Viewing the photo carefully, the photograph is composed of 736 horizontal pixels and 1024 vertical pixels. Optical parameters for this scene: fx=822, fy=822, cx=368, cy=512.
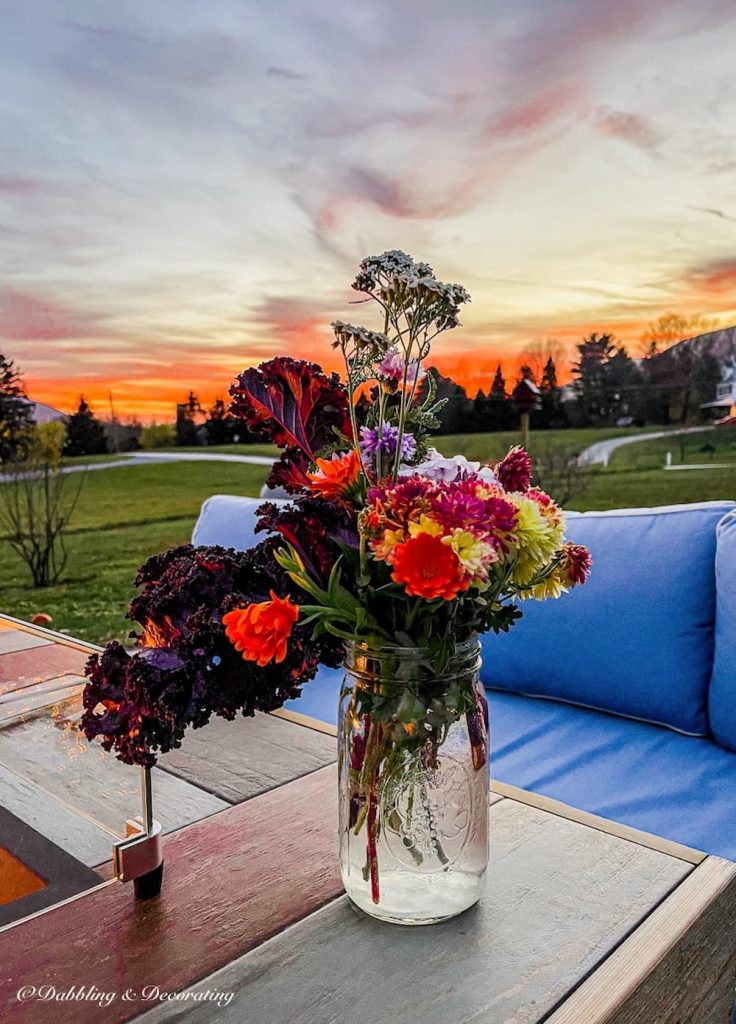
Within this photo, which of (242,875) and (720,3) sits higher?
(720,3)

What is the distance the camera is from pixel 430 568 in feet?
1.90

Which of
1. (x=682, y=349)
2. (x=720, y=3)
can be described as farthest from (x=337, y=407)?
(x=682, y=349)

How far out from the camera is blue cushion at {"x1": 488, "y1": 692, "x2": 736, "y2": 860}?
49.3 inches

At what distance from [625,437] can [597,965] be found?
128 inches

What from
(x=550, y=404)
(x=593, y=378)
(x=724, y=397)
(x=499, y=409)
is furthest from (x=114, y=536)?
(x=724, y=397)

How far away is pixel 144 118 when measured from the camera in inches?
128

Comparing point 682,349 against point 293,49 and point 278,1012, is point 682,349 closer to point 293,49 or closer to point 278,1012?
point 293,49

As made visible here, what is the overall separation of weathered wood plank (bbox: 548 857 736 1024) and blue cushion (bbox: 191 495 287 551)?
1509 mm

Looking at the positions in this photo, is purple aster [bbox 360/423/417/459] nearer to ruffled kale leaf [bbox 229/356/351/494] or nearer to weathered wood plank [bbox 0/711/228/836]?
ruffled kale leaf [bbox 229/356/351/494]

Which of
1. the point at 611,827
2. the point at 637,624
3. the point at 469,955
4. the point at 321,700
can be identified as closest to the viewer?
the point at 469,955

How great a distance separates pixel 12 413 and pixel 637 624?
3.21 m

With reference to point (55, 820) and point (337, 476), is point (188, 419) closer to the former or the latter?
point (55, 820)

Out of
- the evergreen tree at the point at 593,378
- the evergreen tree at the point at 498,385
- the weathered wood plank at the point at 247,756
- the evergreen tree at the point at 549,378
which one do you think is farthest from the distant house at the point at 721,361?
the weathered wood plank at the point at 247,756

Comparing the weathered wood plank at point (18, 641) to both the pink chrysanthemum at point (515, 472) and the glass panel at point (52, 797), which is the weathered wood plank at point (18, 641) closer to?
the glass panel at point (52, 797)
